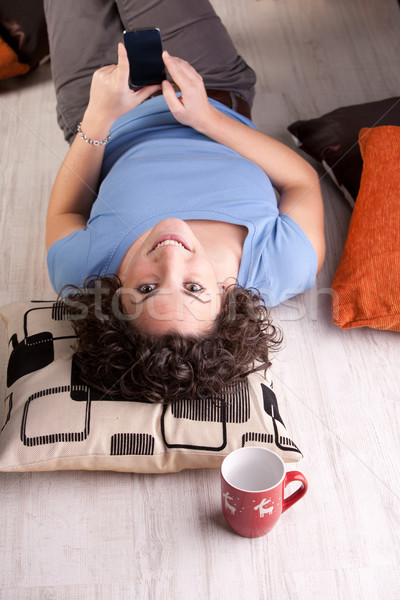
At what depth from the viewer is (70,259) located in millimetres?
1424

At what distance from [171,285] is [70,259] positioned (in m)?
0.38

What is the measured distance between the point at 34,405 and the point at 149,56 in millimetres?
867

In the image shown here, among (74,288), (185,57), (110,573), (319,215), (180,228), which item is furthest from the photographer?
(185,57)

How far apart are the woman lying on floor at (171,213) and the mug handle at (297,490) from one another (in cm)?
23

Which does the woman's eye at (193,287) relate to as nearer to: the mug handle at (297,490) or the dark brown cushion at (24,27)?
the mug handle at (297,490)

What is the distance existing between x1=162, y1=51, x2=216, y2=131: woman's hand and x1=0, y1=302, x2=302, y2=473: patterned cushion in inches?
28.1

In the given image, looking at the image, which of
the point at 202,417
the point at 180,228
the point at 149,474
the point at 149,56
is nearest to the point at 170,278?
the point at 180,228

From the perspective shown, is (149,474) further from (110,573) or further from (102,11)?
(102,11)

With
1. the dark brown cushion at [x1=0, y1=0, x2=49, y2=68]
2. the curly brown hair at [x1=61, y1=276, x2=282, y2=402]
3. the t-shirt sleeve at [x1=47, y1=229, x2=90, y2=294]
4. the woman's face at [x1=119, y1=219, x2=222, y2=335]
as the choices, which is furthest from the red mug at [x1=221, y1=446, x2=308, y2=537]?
the dark brown cushion at [x1=0, y1=0, x2=49, y2=68]

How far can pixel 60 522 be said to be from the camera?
3.80 ft

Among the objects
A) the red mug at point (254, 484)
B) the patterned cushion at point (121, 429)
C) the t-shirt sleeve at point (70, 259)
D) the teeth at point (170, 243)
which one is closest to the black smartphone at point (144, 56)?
the t-shirt sleeve at point (70, 259)

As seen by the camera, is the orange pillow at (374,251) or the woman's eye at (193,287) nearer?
the woman's eye at (193,287)

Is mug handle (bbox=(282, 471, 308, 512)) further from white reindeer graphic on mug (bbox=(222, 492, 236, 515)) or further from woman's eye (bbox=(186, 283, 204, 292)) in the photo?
woman's eye (bbox=(186, 283, 204, 292))

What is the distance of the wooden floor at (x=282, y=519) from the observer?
1086mm
